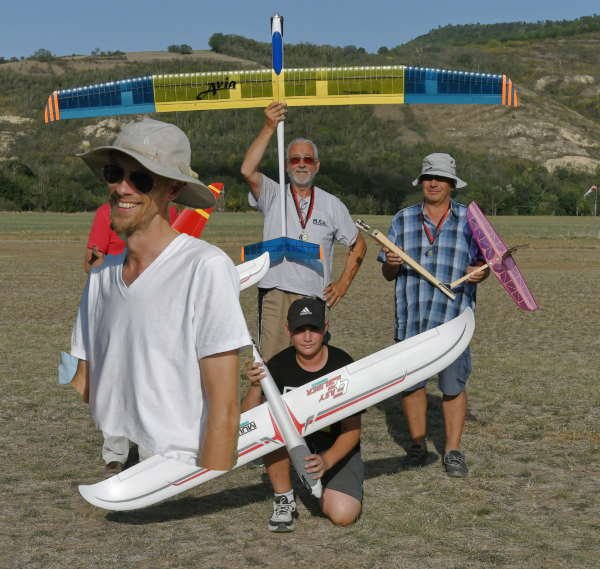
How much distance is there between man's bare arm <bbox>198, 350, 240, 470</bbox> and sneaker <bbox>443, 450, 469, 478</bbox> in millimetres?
3608

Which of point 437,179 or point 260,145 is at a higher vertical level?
point 260,145

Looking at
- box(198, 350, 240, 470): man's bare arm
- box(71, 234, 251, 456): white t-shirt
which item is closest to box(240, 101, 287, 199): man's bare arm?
box(71, 234, 251, 456): white t-shirt

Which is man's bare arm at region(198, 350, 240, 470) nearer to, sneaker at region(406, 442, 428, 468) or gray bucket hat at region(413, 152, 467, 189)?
gray bucket hat at region(413, 152, 467, 189)

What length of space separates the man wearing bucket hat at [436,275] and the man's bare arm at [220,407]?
3.64 meters

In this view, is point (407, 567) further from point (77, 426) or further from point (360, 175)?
point (360, 175)

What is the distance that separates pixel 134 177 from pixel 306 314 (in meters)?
2.44

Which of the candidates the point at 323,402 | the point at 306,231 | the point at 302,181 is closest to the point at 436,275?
the point at 306,231

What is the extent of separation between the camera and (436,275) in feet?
19.4

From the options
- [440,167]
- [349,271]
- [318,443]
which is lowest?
[318,443]

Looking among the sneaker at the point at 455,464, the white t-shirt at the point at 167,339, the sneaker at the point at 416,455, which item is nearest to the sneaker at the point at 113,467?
the sneaker at the point at 416,455

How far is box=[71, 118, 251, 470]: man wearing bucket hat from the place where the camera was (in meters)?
2.32

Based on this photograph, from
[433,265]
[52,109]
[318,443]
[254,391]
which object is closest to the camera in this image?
[318,443]

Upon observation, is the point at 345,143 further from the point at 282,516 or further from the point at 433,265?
the point at 282,516

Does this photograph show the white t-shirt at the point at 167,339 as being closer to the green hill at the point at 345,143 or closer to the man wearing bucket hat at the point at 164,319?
the man wearing bucket hat at the point at 164,319
